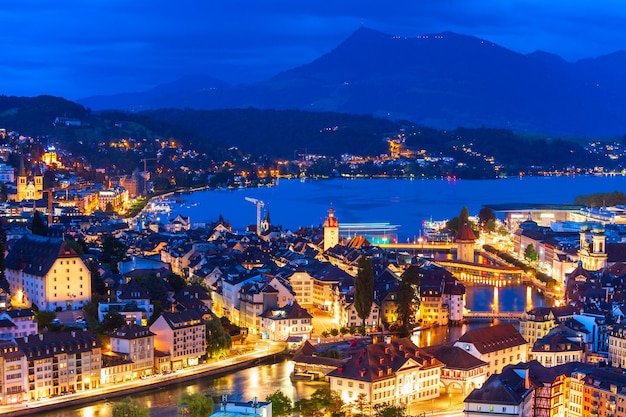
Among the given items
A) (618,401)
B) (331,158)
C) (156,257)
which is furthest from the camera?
(331,158)

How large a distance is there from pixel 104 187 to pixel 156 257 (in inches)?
654

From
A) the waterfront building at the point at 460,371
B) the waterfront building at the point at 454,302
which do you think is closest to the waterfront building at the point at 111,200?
A: the waterfront building at the point at 454,302

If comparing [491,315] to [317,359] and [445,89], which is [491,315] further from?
[445,89]

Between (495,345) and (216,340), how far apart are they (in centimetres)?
335

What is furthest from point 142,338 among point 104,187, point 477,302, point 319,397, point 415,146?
point 415,146

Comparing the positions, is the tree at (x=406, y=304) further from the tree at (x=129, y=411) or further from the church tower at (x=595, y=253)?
the church tower at (x=595, y=253)

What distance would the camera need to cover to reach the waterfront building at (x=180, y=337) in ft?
38.8

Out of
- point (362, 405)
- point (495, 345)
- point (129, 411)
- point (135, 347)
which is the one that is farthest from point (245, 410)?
point (495, 345)

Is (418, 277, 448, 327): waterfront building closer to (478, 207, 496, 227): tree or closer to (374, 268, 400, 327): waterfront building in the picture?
(374, 268, 400, 327): waterfront building

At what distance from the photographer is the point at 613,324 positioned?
12.0 meters

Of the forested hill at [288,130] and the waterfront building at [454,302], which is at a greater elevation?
the forested hill at [288,130]

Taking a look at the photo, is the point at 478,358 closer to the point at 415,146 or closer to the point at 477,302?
the point at 477,302

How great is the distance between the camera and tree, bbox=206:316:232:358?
12.3 meters

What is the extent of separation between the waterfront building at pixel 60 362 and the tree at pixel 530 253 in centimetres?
1292
